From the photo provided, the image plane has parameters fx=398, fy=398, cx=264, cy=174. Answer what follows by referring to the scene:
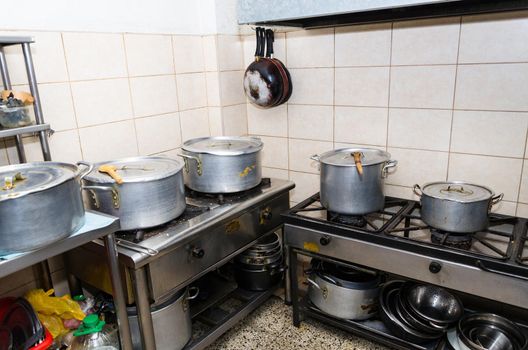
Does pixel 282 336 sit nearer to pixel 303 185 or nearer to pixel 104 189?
pixel 303 185

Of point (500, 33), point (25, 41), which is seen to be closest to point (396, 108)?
point (500, 33)

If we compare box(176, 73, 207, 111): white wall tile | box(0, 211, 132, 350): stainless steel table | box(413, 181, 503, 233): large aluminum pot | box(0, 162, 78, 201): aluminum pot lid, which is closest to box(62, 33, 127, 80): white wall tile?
box(176, 73, 207, 111): white wall tile

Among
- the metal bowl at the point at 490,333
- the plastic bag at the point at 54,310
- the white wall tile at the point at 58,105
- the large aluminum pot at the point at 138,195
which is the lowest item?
the metal bowl at the point at 490,333

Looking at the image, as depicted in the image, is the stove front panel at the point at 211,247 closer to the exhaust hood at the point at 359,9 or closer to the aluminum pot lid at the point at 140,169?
the aluminum pot lid at the point at 140,169

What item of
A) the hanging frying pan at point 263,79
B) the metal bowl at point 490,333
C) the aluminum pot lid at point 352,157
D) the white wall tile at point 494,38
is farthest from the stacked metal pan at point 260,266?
the white wall tile at point 494,38

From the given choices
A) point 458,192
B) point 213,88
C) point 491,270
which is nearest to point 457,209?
point 458,192

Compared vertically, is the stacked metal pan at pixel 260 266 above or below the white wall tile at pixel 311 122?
below

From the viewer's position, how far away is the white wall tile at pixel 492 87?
1.40 meters

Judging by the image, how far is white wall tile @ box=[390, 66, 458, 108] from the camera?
1535 millimetres

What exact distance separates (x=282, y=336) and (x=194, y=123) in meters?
1.07

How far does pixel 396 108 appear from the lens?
1.67m

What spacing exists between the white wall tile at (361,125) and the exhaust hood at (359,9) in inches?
14.8

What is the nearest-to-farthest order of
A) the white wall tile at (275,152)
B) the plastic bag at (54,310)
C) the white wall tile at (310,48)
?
the plastic bag at (54,310) < the white wall tile at (310,48) < the white wall tile at (275,152)

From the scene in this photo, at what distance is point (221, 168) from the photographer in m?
1.50
